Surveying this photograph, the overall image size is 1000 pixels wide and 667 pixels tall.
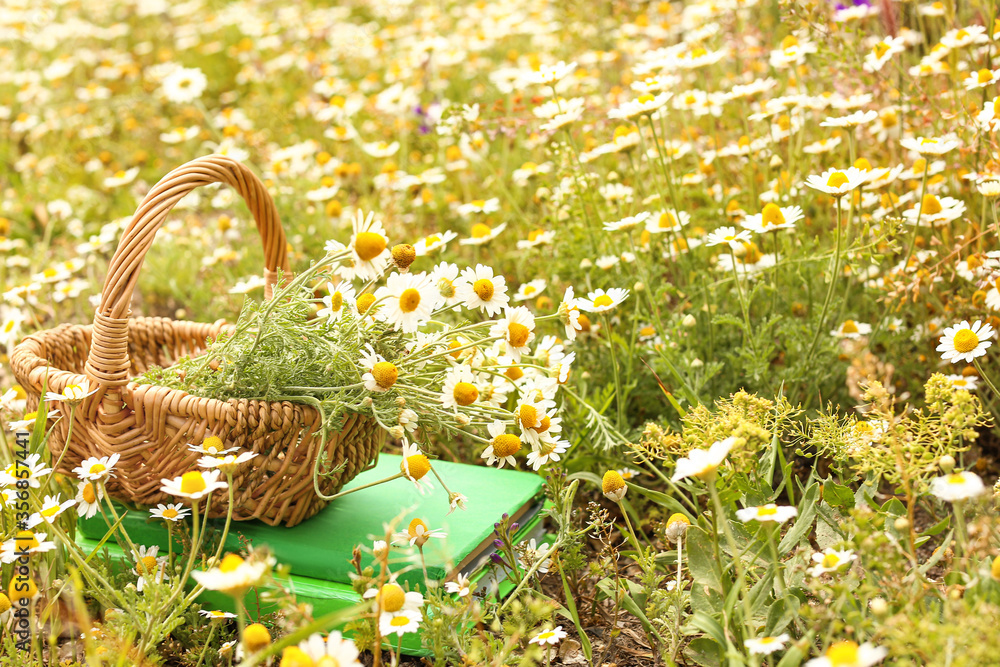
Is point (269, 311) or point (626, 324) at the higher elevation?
point (269, 311)

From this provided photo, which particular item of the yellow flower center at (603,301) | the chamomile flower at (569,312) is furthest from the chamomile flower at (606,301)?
the chamomile flower at (569,312)

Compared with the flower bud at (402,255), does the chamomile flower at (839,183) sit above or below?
below

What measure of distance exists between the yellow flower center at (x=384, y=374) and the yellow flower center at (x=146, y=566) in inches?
17.5

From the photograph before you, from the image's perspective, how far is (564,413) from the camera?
1.79 m

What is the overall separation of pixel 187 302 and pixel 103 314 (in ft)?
4.63

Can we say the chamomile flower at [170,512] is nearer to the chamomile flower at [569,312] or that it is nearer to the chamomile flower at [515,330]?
the chamomile flower at [515,330]

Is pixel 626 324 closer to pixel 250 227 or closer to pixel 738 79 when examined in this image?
pixel 738 79

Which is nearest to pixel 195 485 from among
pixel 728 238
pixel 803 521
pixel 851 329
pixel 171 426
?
pixel 171 426

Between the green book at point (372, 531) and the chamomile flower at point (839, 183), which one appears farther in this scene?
the chamomile flower at point (839, 183)

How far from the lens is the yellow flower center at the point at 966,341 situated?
56.6 inches

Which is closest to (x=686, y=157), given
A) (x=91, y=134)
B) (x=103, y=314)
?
(x=103, y=314)

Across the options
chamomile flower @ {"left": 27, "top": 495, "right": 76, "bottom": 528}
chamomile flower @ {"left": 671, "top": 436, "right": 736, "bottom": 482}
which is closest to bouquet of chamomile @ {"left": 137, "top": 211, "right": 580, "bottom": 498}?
chamomile flower @ {"left": 27, "top": 495, "right": 76, "bottom": 528}

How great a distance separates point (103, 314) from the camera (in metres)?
1.37

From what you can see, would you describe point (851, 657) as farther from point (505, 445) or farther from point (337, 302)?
point (337, 302)
